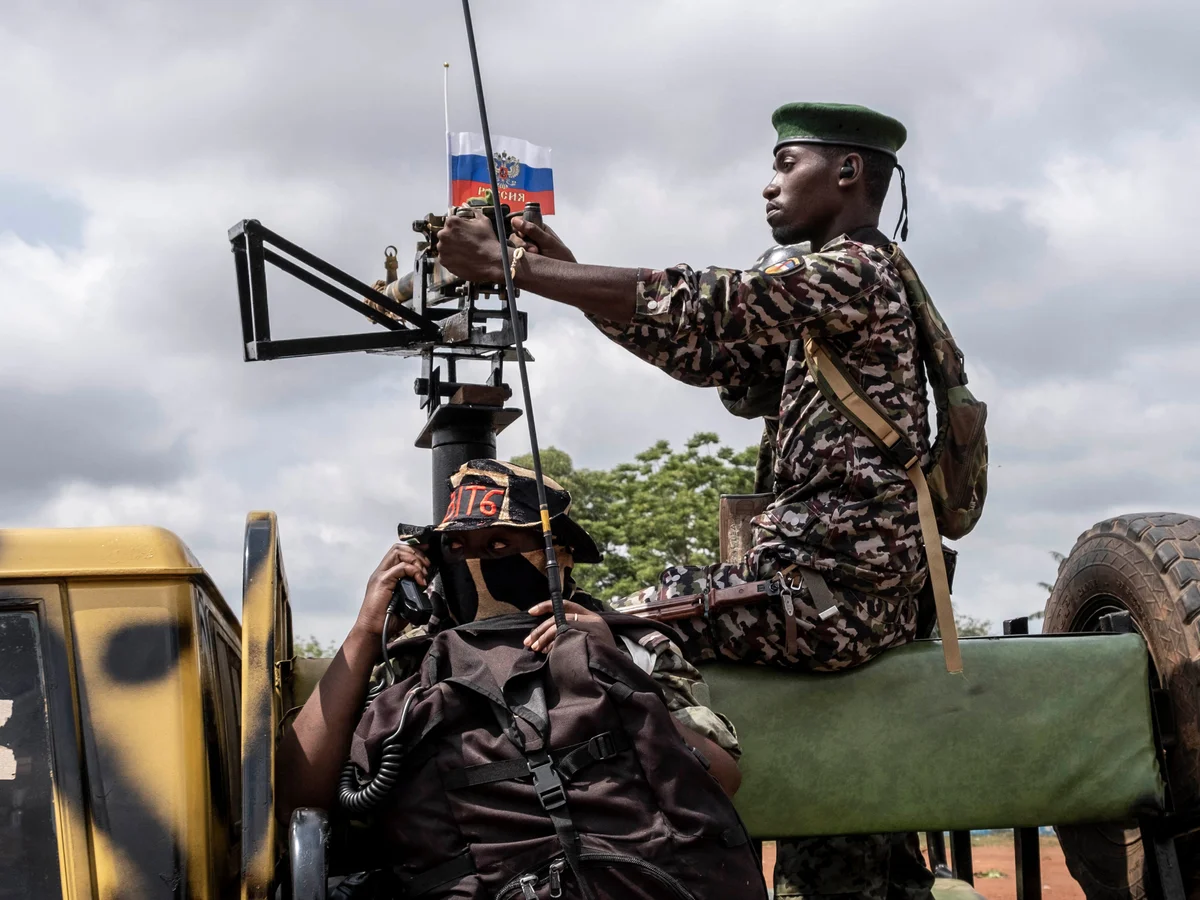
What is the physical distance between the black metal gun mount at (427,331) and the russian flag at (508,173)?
1.43ft

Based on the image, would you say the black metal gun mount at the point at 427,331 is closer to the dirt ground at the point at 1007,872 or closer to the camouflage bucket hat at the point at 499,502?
the camouflage bucket hat at the point at 499,502

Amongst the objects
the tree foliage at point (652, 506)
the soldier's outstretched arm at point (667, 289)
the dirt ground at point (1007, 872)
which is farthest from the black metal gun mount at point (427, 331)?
the tree foliage at point (652, 506)

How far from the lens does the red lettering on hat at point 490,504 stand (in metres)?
3.04

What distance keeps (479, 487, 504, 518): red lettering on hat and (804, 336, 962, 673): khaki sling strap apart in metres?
1.09

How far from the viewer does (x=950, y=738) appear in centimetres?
373

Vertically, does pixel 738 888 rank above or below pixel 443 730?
below

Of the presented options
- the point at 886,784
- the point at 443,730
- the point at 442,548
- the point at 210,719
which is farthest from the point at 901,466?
the point at 210,719

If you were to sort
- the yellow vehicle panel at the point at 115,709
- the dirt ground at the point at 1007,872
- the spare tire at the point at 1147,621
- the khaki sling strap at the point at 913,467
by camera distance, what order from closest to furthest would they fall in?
the yellow vehicle panel at the point at 115,709 < the khaki sling strap at the point at 913,467 < the spare tire at the point at 1147,621 < the dirt ground at the point at 1007,872

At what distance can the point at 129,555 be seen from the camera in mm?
2434

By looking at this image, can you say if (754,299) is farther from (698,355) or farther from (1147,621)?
(1147,621)

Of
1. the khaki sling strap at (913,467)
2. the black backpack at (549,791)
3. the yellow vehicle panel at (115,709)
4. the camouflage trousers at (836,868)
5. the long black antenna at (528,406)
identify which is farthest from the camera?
the camouflage trousers at (836,868)

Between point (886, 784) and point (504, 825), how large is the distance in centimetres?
142

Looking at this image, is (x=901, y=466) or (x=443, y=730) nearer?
(x=443, y=730)

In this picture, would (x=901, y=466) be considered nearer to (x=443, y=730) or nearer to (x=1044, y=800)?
(x=1044, y=800)
